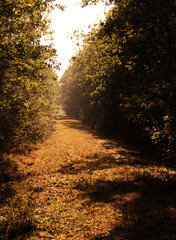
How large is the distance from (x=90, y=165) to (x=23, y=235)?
8.47 m

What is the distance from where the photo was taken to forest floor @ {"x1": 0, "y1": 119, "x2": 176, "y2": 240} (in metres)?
5.97

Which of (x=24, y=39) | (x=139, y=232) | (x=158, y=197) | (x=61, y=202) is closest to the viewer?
(x=139, y=232)

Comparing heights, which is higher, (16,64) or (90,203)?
(16,64)

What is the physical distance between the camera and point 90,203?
26.6ft

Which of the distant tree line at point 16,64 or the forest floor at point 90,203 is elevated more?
the distant tree line at point 16,64

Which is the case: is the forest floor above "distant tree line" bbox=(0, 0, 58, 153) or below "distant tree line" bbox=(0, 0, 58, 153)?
below

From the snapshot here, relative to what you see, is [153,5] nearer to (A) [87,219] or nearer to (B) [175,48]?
(B) [175,48]

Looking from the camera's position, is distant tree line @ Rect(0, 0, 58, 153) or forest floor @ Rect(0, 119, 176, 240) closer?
forest floor @ Rect(0, 119, 176, 240)

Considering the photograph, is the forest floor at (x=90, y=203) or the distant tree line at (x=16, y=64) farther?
the distant tree line at (x=16, y=64)

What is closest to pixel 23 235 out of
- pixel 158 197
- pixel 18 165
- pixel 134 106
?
pixel 158 197

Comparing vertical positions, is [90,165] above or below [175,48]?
below

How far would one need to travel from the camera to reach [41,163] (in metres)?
15.0

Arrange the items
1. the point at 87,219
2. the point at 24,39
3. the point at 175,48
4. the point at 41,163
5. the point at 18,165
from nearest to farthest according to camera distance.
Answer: the point at 87,219
the point at 175,48
the point at 24,39
the point at 18,165
the point at 41,163

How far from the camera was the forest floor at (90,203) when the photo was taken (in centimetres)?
597
